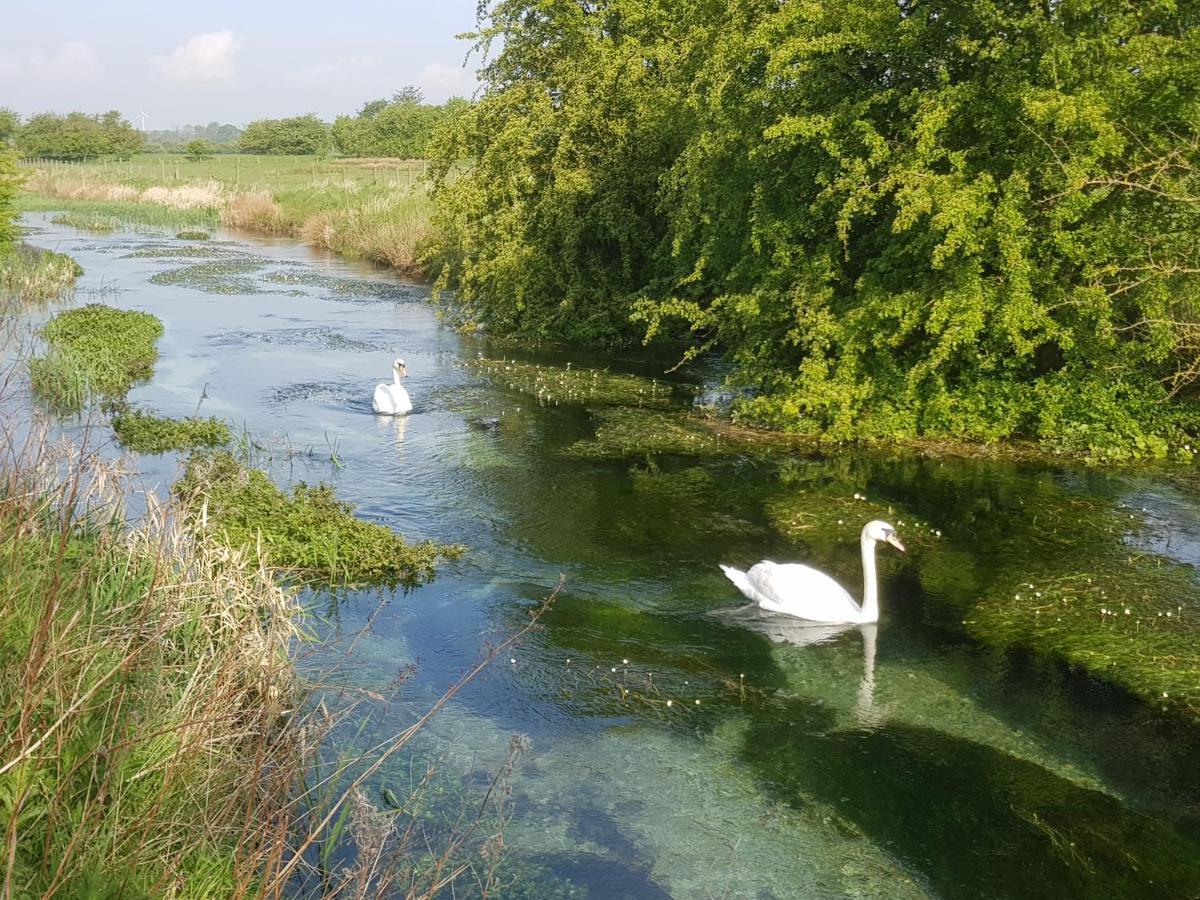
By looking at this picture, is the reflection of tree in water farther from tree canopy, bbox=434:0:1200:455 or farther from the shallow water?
tree canopy, bbox=434:0:1200:455

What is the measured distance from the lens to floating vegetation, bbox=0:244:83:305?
22562 millimetres

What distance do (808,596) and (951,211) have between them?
561cm

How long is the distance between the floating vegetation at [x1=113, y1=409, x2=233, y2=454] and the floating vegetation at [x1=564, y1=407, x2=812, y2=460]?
4734 mm

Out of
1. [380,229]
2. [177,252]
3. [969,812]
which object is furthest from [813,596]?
[177,252]

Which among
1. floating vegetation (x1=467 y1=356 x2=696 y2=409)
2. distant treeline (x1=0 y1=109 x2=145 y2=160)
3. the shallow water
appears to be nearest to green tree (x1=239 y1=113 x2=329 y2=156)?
distant treeline (x1=0 y1=109 x2=145 y2=160)

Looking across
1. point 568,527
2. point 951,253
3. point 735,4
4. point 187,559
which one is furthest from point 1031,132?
point 187,559

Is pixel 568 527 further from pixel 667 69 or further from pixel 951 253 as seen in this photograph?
pixel 667 69

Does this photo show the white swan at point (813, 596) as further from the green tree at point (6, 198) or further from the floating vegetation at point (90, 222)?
the floating vegetation at point (90, 222)

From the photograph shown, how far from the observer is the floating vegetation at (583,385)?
17719 millimetres

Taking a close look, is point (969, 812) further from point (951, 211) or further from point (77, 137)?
point (77, 137)

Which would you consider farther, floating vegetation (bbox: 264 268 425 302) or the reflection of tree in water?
floating vegetation (bbox: 264 268 425 302)

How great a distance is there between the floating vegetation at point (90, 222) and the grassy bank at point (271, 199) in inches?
3.5

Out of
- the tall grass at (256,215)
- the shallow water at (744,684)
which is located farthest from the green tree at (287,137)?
the shallow water at (744,684)

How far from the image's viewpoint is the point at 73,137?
82688mm
